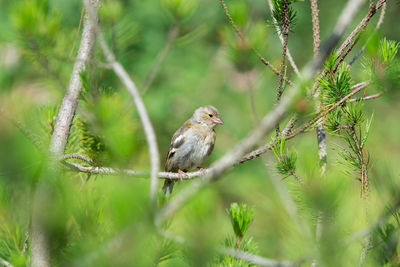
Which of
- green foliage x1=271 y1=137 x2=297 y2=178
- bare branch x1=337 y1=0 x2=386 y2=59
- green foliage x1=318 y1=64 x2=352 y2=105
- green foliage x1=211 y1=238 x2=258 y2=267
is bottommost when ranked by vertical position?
green foliage x1=211 y1=238 x2=258 y2=267

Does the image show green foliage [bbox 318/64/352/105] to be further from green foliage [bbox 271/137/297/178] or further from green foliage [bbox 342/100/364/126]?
green foliage [bbox 271/137/297/178]

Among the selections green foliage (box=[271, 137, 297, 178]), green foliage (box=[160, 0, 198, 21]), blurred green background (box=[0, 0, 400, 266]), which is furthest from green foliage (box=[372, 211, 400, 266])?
green foliage (box=[160, 0, 198, 21])

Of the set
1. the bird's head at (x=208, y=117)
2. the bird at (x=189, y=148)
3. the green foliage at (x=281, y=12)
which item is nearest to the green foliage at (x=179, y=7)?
the green foliage at (x=281, y=12)

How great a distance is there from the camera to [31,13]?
1.27 metres

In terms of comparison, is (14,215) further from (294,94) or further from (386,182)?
(386,182)

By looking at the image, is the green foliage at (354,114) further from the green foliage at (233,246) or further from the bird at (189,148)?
the bird at (189,148)

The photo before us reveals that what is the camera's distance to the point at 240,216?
1.77 metres

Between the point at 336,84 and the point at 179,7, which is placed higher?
the point at 179,7

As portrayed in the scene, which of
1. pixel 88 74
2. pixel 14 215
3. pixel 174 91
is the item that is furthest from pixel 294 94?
pixel 174 91

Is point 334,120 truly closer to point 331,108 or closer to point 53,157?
point 331,108

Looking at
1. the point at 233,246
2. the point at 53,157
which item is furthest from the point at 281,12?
the point at 53,157

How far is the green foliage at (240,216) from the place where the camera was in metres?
1.75

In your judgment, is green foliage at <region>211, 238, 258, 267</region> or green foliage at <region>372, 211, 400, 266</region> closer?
green foliage at <region>372, 211, 400, 266</region>

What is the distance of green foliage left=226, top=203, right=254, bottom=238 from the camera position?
175cm
